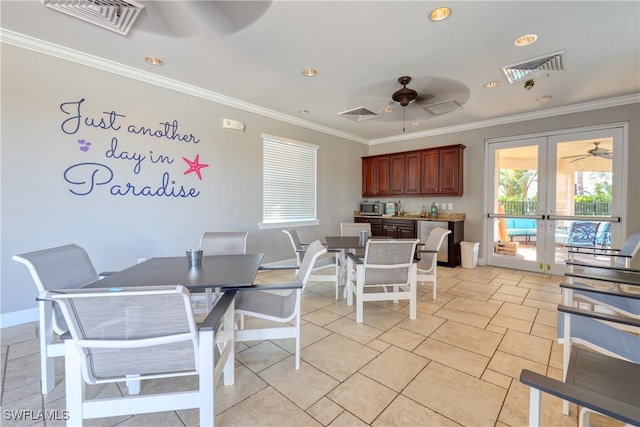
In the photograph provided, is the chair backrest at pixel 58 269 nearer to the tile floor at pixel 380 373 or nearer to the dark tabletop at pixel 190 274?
the dark tabletop at pixel 190 274

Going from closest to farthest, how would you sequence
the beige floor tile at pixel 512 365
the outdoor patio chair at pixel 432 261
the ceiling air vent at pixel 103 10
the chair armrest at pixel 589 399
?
the chair armrest at pixel 589 399
the beige floor tile at pixel 512 365
the ceiling air vent at pixel 103 10
the outdoor patio chair at pixel 432 261

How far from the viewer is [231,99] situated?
408 centimetres

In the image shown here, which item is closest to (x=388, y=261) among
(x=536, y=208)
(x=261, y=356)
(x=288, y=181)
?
(x=261, y=356)

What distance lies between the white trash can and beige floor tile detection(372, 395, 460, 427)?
4.04 m

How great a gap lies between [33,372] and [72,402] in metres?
1.27

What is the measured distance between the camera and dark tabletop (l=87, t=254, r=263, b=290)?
167cm

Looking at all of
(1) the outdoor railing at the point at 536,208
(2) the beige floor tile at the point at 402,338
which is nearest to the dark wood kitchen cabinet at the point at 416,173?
(1) the outdoor railing at the point at 536,208

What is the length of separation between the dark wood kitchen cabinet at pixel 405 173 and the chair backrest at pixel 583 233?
8.51ft

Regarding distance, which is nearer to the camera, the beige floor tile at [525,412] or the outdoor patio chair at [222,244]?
the beige floor tile at [525,412]

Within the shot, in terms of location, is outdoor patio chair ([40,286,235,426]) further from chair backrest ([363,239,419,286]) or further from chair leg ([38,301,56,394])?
chair backrest ([363,239,419,286])

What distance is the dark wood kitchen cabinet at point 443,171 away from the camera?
5270 millimetres

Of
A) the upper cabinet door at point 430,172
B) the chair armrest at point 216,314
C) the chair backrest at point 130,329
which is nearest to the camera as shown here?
the chair backrest at point 130,329

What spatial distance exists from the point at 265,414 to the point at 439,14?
320 cm

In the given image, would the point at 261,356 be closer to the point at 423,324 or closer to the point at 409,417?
the point at 409,417
